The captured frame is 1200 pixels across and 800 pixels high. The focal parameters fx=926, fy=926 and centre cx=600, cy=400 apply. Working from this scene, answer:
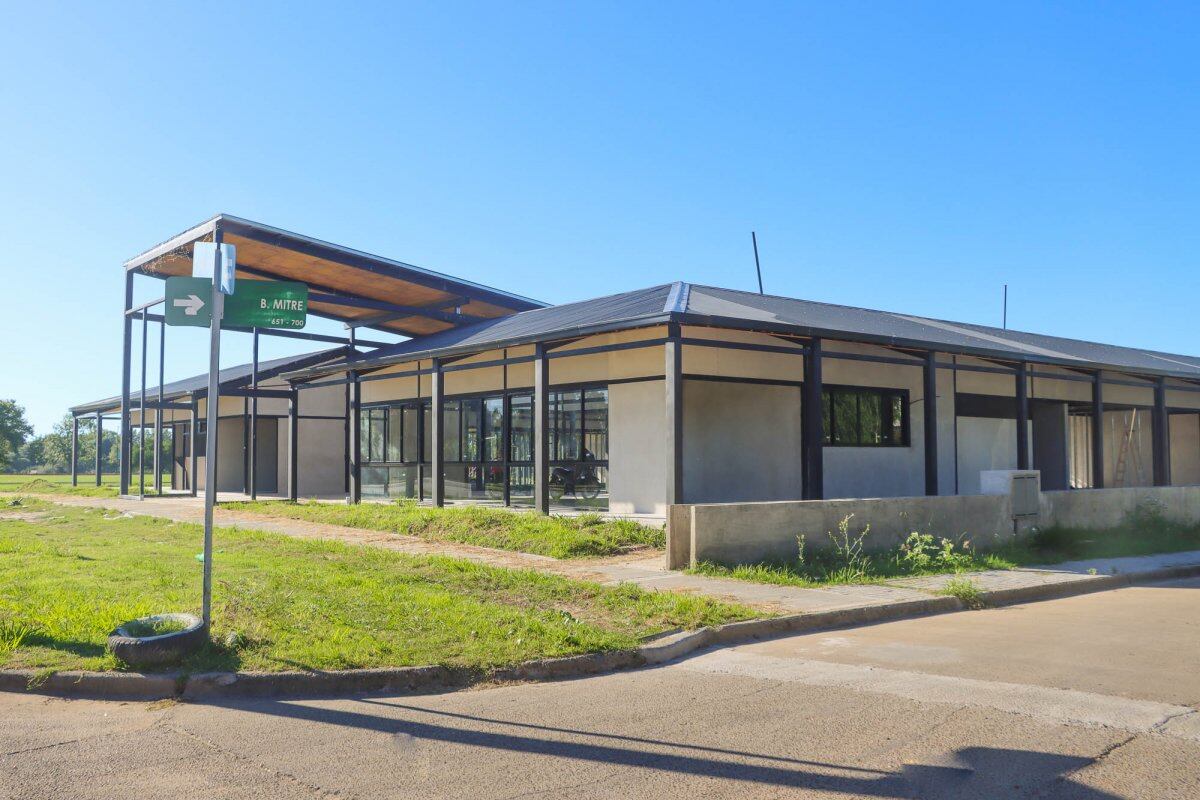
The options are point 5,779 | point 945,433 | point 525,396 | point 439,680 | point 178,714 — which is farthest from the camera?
point 945,433

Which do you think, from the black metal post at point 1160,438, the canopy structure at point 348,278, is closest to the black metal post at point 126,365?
the canopy structure at point 348,278

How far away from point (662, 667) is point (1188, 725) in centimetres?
347

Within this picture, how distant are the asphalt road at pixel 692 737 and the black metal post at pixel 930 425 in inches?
402

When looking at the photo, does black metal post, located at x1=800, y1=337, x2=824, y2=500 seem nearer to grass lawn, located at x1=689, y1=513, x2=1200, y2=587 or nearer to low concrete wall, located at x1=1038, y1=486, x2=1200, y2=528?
grass lawn, located at x1=689, y1=513, x2=1200, y2=587

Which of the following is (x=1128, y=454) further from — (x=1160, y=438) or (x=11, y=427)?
(x=11, y=427)

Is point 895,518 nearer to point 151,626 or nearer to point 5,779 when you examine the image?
point 151,626

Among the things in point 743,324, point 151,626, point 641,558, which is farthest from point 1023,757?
point 743,324

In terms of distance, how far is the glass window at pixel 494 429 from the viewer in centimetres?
2041

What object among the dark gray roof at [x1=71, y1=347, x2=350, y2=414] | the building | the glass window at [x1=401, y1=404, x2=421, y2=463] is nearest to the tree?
the dark gray roof at [x1=71, y1=347, x2=350, y2=414]

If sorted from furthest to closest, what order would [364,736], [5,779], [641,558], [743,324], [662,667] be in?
1. [743,324]
2. [641,558]
3. [662,667]
4. [364,736]
5. [5,779]

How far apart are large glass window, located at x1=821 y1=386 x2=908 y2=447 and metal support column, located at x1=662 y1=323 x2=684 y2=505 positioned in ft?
19.9

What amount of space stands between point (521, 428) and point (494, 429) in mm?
1004

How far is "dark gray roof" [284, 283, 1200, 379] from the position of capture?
50.8 ft

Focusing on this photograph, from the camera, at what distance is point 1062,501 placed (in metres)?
15.3
